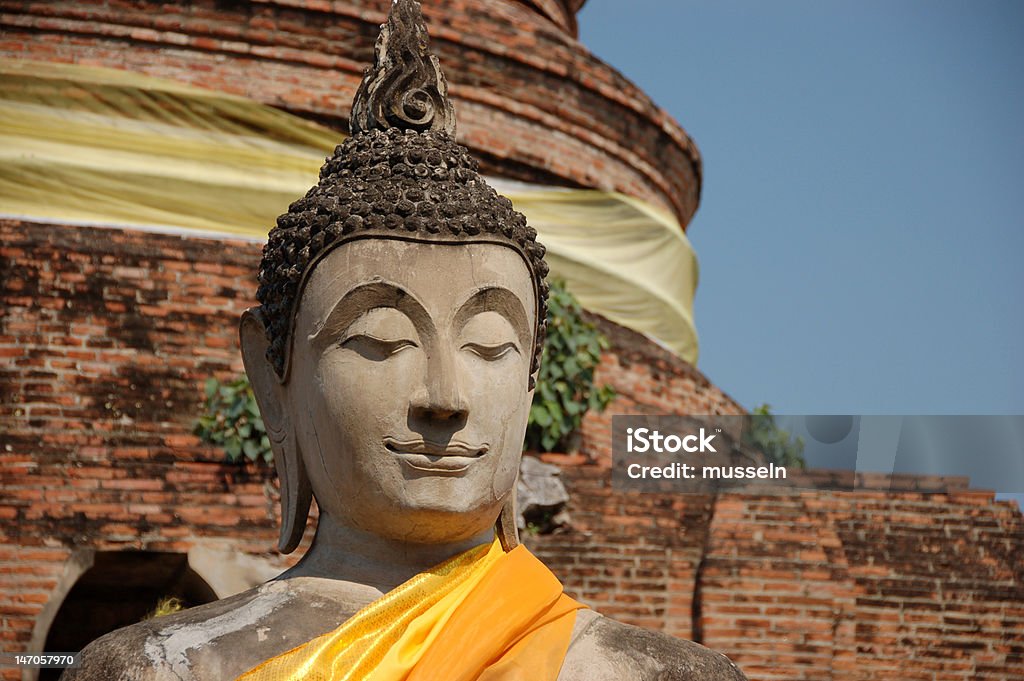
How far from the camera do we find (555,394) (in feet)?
34.0

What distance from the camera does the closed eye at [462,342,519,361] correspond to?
13.8ft

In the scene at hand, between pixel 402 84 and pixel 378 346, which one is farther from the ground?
pixel 402 84

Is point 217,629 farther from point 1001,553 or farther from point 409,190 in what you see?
point 1001,553

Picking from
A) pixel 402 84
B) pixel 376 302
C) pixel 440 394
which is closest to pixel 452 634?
pixel 440 394

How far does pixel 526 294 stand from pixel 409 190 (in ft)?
1.30

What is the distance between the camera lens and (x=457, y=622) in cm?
394

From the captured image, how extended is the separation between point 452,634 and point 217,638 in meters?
0.59

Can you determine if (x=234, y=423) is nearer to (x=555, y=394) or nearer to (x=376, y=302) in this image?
(x=555, y=394)

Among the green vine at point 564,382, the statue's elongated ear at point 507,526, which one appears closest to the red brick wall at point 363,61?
the green vine at point 564,382

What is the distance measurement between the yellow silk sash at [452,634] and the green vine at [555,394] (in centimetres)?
533

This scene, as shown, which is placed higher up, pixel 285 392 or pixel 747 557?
pixel 285 392

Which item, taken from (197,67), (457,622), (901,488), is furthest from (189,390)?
(457,622)

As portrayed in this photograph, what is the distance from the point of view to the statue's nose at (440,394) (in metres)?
4.05

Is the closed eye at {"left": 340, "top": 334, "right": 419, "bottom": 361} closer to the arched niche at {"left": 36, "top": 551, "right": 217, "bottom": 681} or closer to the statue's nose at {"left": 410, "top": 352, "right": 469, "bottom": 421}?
the statue's nose at {"left": 410, "top": 352, "right": 469, "bottom": 421}
